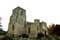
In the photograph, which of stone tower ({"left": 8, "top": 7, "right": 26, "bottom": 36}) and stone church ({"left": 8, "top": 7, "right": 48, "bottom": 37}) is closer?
stone tower ({"left": 8, "top": 7, "right": 26, "bottom": 36})

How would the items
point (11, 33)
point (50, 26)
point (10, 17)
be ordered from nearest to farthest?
point (11, 33) < point (10, 17) < point (50, 26)

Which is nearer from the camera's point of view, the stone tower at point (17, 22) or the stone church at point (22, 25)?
the stone tower at point (17, 22)

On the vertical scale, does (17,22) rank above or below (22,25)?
above

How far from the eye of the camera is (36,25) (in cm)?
3219

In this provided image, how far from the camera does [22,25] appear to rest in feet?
101

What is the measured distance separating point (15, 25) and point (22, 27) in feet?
4.55

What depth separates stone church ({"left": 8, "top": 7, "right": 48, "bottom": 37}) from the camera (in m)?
30.4

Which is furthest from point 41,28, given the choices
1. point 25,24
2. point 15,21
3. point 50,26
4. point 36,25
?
point 50,26

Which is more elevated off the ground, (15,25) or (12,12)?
(12,12)

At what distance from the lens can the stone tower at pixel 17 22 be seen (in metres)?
30.1

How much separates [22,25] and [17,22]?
113 centimetres

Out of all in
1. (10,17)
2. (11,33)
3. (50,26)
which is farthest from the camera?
(50,26)

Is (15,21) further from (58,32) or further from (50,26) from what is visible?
(50,26)

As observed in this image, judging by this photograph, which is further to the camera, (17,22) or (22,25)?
(22,25)
